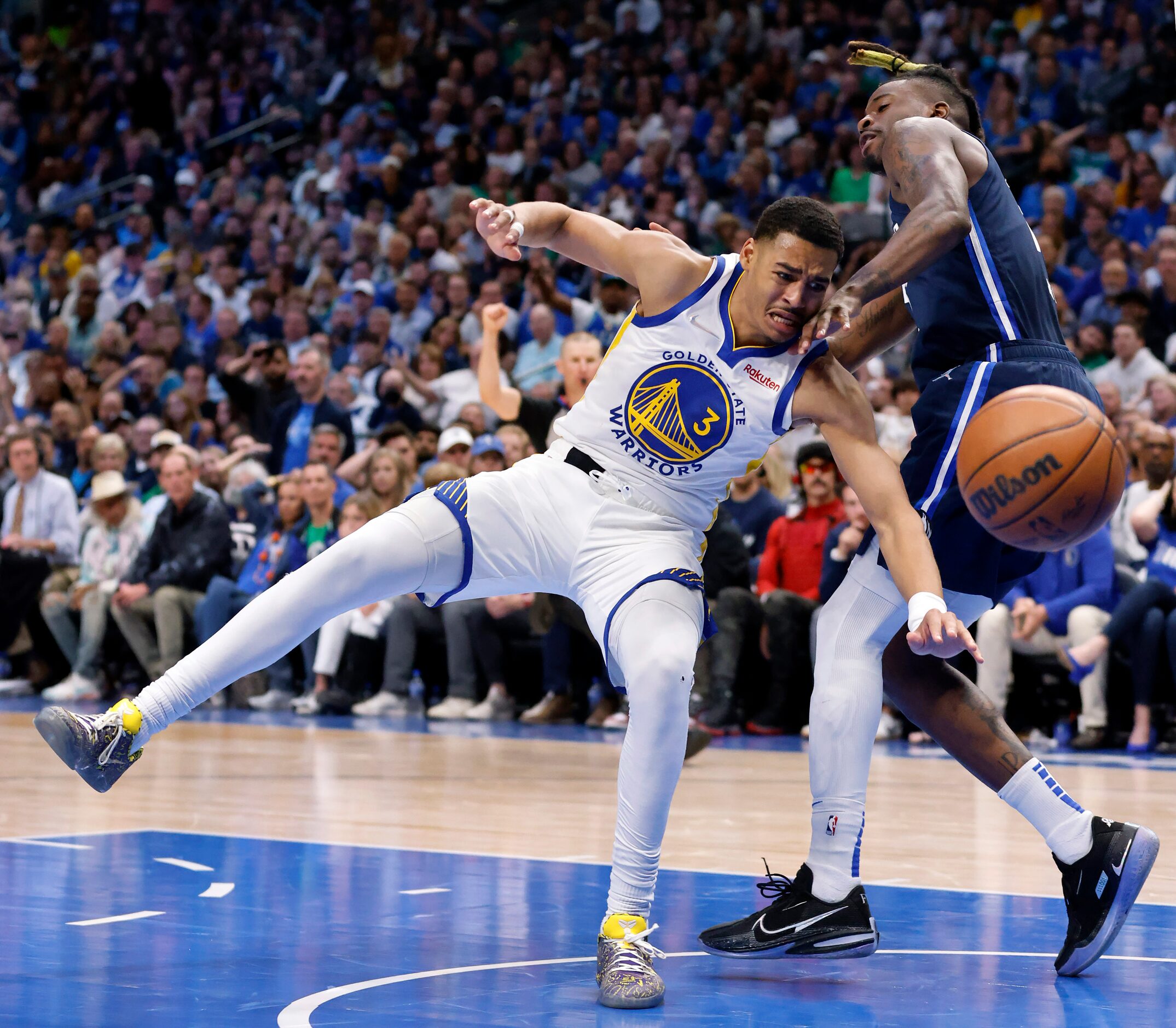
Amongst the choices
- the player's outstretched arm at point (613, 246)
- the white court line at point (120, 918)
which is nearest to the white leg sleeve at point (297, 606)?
the white court line at point (120, 918)

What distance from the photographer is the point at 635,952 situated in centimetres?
352

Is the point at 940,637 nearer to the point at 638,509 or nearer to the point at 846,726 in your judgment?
the point at 846,726

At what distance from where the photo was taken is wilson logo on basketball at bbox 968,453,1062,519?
3.52 metres

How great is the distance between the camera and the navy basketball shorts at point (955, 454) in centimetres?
396

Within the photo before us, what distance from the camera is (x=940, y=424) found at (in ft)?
13.2

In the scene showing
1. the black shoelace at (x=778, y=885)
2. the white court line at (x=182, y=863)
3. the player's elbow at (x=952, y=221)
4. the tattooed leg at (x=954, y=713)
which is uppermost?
the player's elbow at (x=952, y=221)

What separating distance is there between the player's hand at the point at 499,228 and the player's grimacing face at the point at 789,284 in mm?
578

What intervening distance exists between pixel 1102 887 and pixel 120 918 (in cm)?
244

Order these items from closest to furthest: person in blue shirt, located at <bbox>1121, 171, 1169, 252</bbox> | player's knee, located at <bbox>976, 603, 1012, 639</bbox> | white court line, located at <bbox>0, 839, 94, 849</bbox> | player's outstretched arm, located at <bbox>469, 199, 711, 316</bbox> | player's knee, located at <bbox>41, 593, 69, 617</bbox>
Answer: player's outstretched arm, located at <bbox>469, 199, 711, 316</bbox>, white court line, located at <bbox>0, 839, 94, 849</bbox>, player's knee, located at <bbox>976, 603, 1012, 639</bbox>, person in blue shirt, located at <bbox>1121, 171, 1169, 252</bbox>, player's knee, located at <bbox>41, 593, 69, 617</bbox>

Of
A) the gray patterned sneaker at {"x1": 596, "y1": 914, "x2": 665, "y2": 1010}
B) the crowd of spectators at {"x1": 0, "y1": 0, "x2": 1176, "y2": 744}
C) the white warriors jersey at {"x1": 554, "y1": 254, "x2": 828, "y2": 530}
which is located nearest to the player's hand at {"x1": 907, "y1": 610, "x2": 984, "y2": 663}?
the white warriors jersey at {"x1": 554, "y1": 254, "x2": 828, "y2": 530}

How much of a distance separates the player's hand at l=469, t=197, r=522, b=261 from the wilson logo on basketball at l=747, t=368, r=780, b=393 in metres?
0.62

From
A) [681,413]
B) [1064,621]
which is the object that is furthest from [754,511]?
[681,413]

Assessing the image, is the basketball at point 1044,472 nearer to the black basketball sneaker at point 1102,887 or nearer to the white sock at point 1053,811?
the white sock at point 1053,811

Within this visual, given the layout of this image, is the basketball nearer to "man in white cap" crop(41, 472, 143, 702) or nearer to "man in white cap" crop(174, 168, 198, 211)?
"man in white cap" crop(41, 472, 143, 702)
